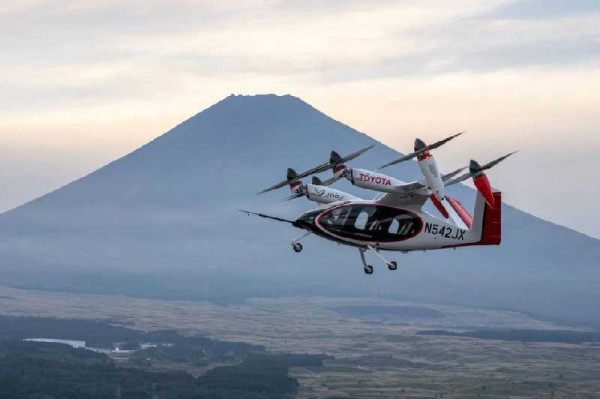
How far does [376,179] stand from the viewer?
100 meters

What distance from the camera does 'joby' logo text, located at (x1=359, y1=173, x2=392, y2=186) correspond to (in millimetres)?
99438

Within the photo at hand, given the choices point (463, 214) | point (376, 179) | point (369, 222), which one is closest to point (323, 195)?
point (369, 222)

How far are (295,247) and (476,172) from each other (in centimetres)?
1580

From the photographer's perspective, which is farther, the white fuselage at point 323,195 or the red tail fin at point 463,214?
the white fuselage at point 323,195

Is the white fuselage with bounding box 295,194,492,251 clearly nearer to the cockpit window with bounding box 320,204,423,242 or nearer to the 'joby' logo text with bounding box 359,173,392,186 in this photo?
the cockpit window with bounding box 320,204,423,242

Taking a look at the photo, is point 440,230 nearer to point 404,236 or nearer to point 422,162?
point 404,236

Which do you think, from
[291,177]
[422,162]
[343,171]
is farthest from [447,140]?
[291,177]

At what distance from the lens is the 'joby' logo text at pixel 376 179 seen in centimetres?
9944

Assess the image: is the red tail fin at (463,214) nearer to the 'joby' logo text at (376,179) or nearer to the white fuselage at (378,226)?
the white fuselage at (378,226)

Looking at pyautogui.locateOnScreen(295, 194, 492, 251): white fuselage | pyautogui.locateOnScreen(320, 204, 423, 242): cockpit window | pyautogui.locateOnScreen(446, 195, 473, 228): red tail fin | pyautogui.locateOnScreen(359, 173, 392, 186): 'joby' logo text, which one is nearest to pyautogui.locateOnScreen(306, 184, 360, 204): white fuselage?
pyautogui.locateOnScreen(295, 194, 492, 251): white fuselage

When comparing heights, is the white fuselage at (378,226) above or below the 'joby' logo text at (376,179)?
below

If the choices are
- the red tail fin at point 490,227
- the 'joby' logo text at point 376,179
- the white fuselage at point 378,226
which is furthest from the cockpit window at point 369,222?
the red tail fin at point 490,227

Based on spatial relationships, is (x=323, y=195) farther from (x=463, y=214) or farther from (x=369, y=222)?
(x=463, y=214)

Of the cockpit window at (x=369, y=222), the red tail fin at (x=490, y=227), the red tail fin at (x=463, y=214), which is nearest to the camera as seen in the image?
the cockpit window at (x=369, y=222)
